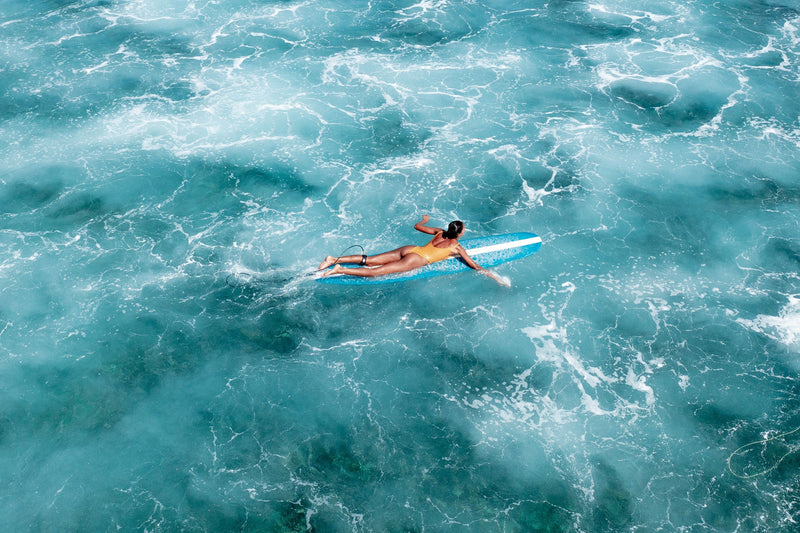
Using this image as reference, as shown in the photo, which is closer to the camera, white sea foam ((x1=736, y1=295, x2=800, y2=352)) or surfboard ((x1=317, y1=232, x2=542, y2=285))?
white sea foam ((x1=736, y1=295, x2=800, y2=352))

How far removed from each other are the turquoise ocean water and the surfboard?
137cm

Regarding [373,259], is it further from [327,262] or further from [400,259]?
[327,262]

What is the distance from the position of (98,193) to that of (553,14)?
66.9 m

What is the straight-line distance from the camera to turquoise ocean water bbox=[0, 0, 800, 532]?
38781 millimetres

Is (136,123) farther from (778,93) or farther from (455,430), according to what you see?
(778,93)

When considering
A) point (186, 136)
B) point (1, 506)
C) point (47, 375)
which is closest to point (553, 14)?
point (186, 136)

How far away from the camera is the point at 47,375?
44.2m

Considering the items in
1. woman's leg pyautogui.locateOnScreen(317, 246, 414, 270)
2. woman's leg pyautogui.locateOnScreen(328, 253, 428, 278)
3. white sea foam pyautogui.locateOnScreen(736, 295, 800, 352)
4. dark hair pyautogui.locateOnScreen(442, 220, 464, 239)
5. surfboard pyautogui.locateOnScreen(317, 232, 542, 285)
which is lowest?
white sea foam pyautogui.locateOnScreen(736, 295, 800, 352)

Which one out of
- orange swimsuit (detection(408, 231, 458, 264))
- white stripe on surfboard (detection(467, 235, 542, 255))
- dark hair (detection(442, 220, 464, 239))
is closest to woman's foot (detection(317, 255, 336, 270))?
orange swimsuit (detection(408, 231, 458, 264))

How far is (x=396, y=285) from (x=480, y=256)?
7920 millimetres

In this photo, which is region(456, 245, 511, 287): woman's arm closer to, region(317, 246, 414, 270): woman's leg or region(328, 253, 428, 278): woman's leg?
region(328, 253, 428, 278): woman's leg

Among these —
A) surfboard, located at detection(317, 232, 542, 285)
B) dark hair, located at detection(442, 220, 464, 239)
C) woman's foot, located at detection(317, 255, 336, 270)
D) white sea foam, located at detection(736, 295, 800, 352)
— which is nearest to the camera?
dark hair, located at detection(442, 220, 464, 239)

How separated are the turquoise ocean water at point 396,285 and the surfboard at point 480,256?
1.37 m

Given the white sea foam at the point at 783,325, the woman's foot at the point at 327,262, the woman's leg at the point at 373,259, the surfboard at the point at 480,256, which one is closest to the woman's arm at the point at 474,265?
the surfboard at the point at 480,256
